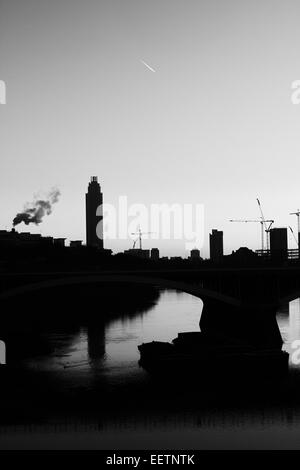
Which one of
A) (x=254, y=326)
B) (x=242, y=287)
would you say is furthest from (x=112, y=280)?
(x=254, y=326)

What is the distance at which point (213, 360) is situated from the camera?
4856 centimetres

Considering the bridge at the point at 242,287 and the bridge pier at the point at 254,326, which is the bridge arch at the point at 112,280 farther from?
the bridge pier at the point at 254,326

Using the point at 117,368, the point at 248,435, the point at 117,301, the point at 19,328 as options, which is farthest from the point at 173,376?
the point at 117,301

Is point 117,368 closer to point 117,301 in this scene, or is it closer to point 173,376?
point 173,376

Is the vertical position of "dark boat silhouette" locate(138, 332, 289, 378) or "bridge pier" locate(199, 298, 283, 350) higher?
"bridge pier" locate(199, 298, 283, 350)

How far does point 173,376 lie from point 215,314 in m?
21.1

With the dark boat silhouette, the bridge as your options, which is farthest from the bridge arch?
the dark boat silhouette

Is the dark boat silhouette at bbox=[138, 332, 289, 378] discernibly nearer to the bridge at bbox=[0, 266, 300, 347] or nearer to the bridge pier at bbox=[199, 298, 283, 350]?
the bridge pier at bbox=[199, 298, 283, 350]

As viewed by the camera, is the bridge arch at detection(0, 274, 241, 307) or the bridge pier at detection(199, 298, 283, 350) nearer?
the bridge arch at detection(0, 274, 241, 307)

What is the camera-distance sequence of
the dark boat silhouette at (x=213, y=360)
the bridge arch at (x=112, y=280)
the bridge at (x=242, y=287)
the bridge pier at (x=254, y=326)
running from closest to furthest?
the dark boat silhouette at (x=213, y=360) < the bridge arch at (x=112, y=280) < the bridge pier at (x=254, y=326) < the bridge at (x=242, y=287)

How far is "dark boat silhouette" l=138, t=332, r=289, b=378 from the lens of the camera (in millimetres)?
46781

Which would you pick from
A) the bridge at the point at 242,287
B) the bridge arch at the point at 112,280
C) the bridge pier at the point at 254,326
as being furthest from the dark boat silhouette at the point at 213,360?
the bridge arch at the point at 112,280

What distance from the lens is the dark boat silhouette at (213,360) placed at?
46781mm
